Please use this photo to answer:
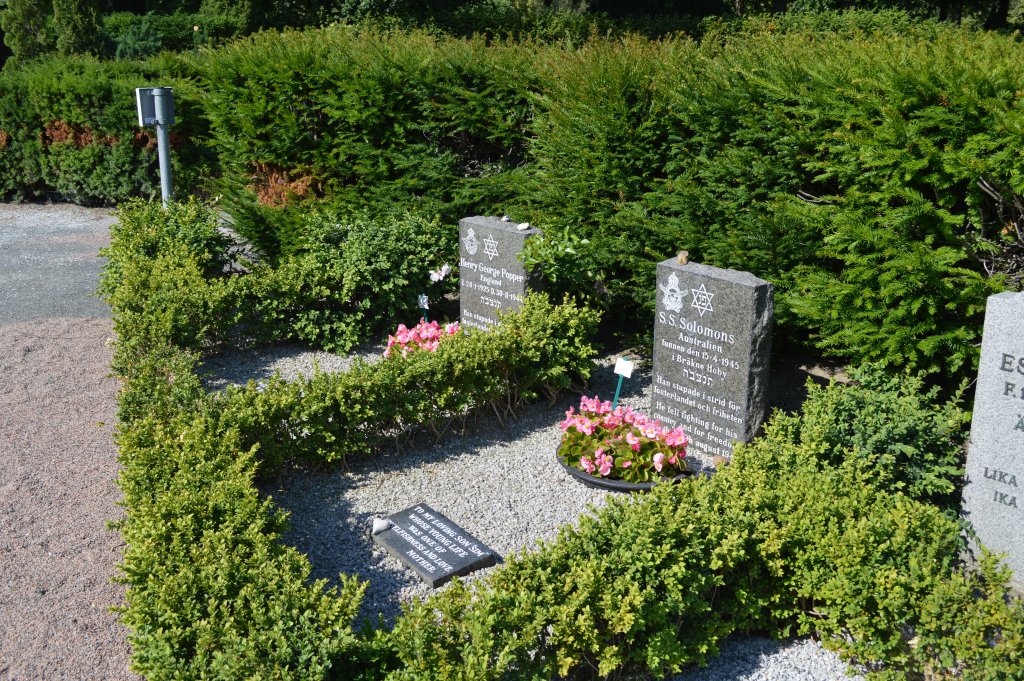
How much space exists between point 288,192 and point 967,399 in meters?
7.82

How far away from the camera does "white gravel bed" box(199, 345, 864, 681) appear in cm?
411

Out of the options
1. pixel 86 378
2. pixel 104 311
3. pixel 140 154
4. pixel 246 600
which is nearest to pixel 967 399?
pixel 246 600

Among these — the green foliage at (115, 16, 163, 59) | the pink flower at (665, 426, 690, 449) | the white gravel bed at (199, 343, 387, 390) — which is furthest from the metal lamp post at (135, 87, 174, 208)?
the green foliage at (115, 16, 163, 59)

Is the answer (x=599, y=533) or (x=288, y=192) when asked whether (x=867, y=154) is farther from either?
(x=288, y=192)

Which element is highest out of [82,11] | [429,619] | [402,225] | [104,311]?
[82,11]

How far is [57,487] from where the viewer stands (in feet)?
18.7

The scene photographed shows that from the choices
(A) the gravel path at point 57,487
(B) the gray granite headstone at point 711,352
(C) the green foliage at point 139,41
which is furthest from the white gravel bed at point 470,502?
(C) the green foliage at point 139,41

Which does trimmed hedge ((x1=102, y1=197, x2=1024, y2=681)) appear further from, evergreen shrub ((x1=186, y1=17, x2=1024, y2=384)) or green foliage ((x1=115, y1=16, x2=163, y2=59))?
green foliage ((x1=115, y1=16, x2=163, y2=59))

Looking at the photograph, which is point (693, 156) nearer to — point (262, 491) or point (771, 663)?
point (771, 663)

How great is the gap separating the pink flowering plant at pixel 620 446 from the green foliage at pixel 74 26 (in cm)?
1757

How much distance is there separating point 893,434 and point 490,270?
13.7ft

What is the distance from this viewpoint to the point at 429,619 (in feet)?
11.3

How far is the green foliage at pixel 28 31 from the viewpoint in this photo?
1880cm

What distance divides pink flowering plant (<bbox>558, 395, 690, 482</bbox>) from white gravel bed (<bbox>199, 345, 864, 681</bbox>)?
212mm
